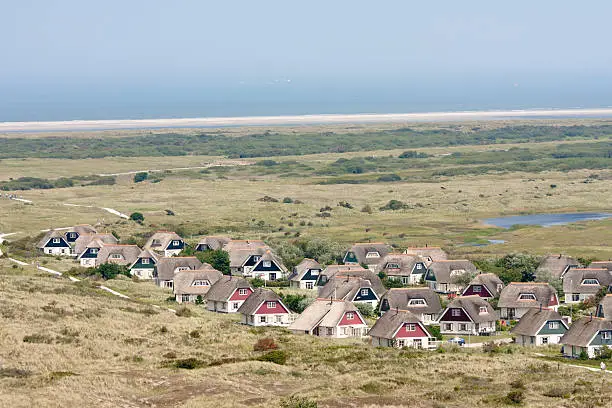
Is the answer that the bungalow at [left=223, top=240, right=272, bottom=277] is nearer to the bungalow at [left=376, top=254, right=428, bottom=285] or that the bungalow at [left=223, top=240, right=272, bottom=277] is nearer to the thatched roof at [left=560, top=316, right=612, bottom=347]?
the bungalow at [left=376, top=254, right=428, bottom=285]

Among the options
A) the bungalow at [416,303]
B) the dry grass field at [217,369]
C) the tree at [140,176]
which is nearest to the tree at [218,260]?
the bungalow at [416,303]

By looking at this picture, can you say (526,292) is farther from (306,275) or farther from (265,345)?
(265,345)

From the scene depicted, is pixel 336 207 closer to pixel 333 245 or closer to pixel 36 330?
pixel 333 245

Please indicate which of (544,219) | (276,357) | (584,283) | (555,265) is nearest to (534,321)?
(584,283)

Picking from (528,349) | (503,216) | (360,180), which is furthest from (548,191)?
(528,349)

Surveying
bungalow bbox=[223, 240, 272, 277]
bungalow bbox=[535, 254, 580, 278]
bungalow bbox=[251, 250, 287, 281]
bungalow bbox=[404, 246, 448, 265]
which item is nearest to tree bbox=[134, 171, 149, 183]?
bungalow bbox=[223, 240, 272, 277]
